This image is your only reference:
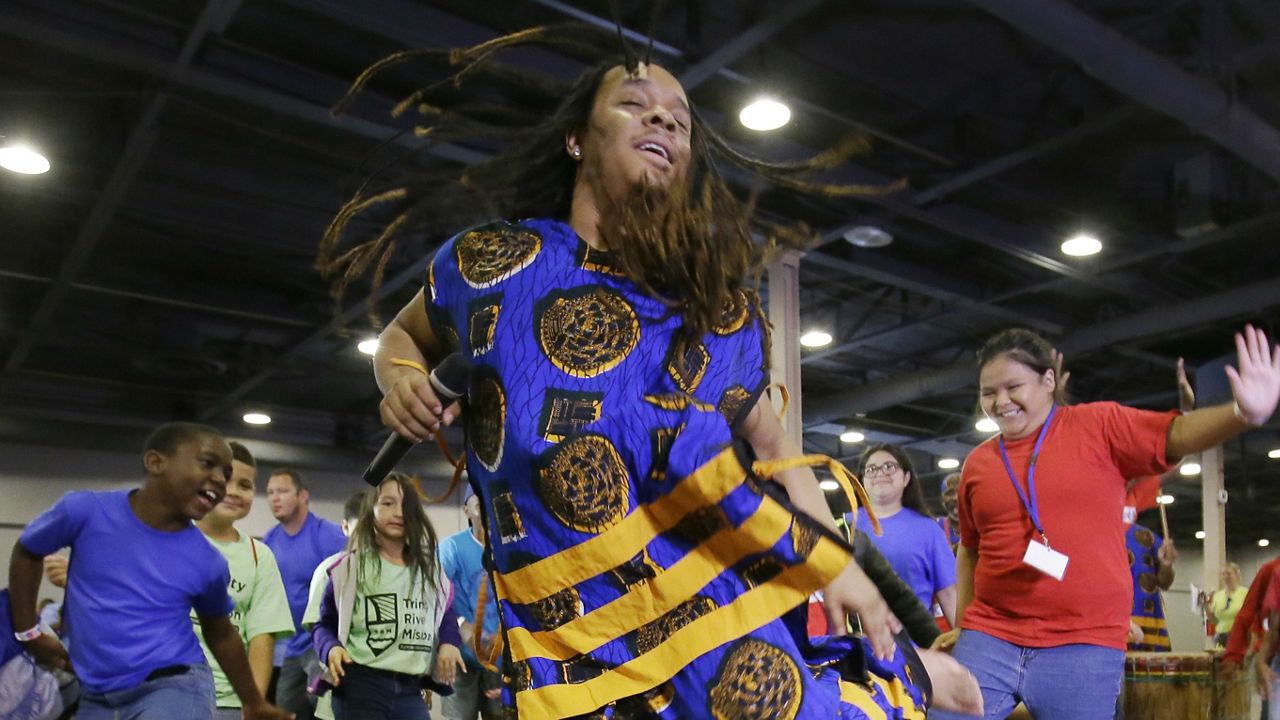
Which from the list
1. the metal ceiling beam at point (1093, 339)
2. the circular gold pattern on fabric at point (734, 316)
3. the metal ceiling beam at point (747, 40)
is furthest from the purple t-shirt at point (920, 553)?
the metal ceiling beam at point (1093, 339)

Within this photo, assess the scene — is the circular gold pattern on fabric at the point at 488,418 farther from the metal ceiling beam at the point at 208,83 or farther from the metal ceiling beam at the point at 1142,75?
the metal ceiling beam at the point at 1142,75

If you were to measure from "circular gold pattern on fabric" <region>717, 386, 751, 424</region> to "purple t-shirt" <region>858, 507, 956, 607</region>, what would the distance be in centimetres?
420

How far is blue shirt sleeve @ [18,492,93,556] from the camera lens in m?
3.68

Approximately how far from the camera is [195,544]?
3.95 meters

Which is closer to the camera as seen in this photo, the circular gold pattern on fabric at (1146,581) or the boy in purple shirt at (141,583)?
the boy in purple shirt at (141,583)

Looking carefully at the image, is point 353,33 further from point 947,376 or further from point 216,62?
point 947,376

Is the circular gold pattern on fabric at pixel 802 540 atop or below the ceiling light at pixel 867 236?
below

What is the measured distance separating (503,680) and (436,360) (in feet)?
1.75

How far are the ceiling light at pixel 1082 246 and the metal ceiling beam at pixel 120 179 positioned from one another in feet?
22.5

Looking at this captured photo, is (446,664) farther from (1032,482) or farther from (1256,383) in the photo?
(1256,383)

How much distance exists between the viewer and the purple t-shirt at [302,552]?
22.9ft

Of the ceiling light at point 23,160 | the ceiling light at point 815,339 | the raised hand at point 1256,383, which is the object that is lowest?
the raised hand at point 1256,383

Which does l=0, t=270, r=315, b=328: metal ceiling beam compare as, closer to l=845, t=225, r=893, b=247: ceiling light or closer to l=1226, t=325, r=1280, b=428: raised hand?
l=845, t=225, r=893, b=247: ceiling light

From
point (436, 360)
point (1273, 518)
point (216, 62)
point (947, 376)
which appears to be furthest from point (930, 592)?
point (1273, 518)
